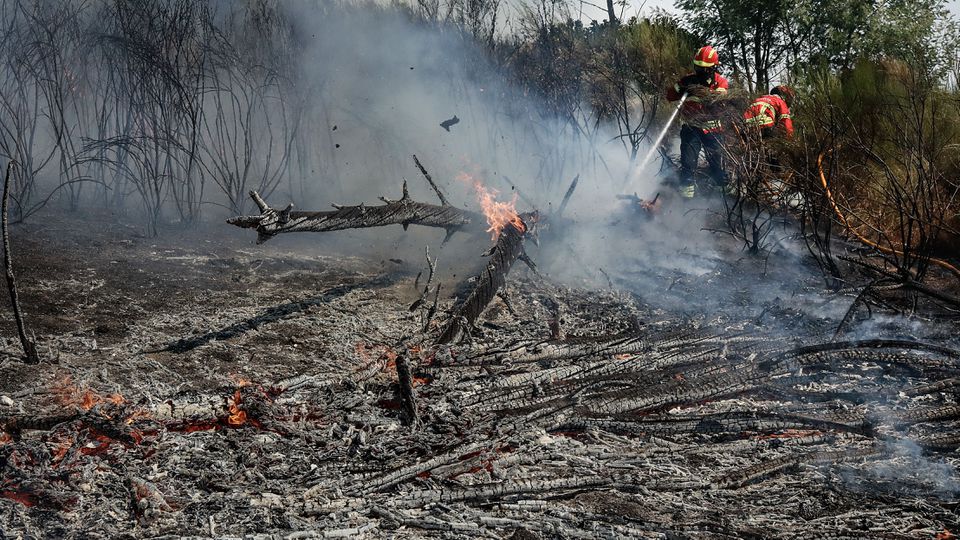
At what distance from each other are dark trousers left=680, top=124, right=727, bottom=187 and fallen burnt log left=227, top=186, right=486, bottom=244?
11.9 ft

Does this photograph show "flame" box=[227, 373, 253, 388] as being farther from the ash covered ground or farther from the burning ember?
the burning ember

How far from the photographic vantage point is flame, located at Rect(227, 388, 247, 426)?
371 centimetres

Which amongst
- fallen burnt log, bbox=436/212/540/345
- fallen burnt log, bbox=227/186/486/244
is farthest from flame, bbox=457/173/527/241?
fallen burnt log, bbox=227/186/486/244

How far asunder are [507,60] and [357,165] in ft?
9.66

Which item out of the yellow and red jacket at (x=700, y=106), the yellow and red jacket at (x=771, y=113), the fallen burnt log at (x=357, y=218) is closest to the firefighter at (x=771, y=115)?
the yellow and red jacket at (x=771, y=113)

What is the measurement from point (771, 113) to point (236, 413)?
7973 millimetres

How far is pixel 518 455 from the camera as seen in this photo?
344 cm

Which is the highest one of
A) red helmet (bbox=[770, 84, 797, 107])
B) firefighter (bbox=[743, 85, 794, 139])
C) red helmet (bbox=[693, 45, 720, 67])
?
red helmet (bbox=[693, 45, 720, 67])

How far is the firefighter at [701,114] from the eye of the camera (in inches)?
381

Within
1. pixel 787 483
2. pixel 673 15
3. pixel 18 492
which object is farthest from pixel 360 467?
pixel 673 15

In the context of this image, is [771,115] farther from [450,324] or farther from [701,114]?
[450,324]

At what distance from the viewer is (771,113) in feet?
30.3

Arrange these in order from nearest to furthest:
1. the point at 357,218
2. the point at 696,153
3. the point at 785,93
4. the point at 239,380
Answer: the point at 239,380
the point at 357,218
the point at 696,153
the point at 785,93

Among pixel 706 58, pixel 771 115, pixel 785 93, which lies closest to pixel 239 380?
pixel 771 115
